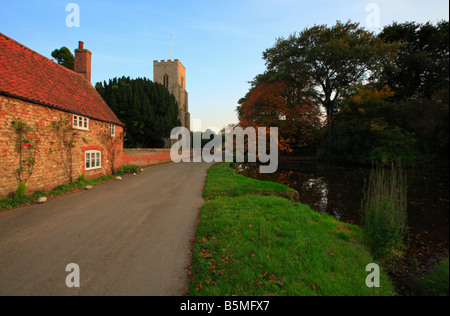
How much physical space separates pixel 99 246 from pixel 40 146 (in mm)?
7914

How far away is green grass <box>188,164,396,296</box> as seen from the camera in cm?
312

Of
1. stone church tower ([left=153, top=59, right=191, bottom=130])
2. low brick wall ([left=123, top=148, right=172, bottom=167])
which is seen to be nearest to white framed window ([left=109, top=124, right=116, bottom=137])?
low brick wall ([left=123, top=148, right=172, bottom=167])

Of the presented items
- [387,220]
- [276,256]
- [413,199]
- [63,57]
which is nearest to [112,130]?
[276,256]

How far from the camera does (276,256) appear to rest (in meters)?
3.95

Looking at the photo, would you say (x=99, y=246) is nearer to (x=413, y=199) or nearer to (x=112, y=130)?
(x=413, y=199)

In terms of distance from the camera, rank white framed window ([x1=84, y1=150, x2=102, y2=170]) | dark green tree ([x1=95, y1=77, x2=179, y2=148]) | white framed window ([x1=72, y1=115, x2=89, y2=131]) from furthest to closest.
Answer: dark green tree ([x1=95, y1=77, x2=179, y2=148]) → white framed window ([x1=84, y1=150, x2=102, y2=170]) → white framed window ([x1=72, y1=115, x2=89, y2=131])

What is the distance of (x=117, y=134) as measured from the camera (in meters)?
16.1

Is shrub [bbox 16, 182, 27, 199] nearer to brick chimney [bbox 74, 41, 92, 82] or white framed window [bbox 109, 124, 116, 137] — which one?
white framed window [bbox 109, 124, 116, 137]

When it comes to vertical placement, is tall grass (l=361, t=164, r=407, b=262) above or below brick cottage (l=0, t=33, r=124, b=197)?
below

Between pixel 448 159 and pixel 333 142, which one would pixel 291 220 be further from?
pixel 448 159

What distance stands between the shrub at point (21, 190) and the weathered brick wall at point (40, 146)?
22 centimetres

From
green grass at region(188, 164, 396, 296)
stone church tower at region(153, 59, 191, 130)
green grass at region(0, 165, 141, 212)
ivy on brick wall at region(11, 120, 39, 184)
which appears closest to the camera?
green grass at region(188, 164, 396, 296)

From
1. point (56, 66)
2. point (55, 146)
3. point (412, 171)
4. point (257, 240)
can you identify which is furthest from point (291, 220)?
point (56, 66)

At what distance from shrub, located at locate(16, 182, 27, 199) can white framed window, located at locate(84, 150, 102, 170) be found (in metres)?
4.09
